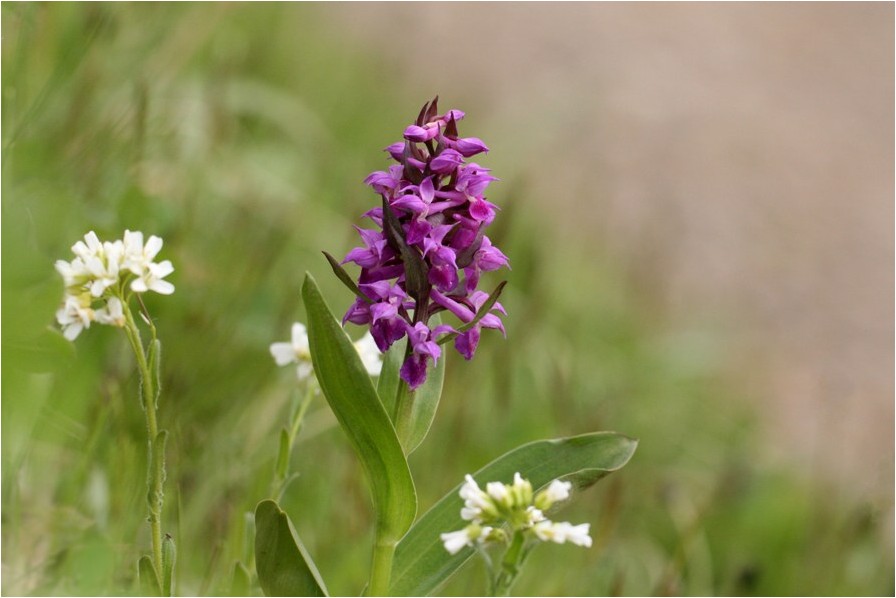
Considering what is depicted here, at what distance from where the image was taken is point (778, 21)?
6848mm

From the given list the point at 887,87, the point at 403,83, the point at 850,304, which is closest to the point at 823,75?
the point at 887,87

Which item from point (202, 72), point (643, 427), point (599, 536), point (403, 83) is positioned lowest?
point (599, 536)

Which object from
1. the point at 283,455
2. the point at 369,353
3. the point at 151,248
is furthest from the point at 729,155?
the point at 151,248

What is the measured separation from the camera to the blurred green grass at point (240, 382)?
1629 mm

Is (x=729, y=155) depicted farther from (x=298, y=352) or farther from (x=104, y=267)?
(x=104, y=267)

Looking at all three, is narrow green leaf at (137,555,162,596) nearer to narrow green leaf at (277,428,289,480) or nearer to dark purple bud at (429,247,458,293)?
narrow green leaf at (277,428,289,480)

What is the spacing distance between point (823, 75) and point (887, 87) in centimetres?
37

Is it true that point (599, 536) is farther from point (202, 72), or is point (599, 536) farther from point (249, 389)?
point (202, 72)

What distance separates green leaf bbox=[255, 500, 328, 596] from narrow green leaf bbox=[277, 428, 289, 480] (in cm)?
16

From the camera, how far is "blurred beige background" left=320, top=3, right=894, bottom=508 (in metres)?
4.36

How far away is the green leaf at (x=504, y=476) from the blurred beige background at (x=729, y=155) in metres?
2.41

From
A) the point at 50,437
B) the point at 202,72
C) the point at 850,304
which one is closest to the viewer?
the point at 50,437

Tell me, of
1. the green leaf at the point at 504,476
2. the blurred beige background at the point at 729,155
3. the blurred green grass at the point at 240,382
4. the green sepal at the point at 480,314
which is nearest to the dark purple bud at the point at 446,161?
the green sepal at the point at 480,314

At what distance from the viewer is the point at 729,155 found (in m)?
5.64
